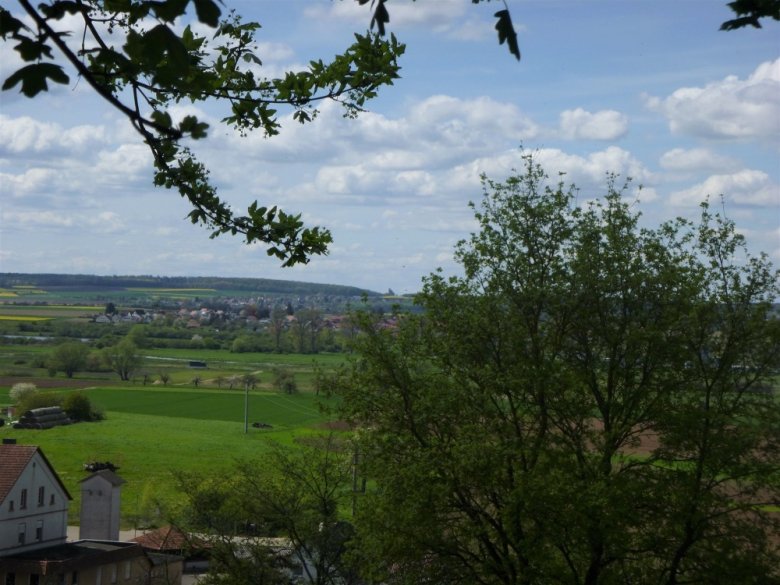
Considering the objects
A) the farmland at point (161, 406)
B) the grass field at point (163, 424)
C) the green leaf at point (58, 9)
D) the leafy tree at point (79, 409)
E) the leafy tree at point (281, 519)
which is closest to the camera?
the green leaf at point (58, 9)

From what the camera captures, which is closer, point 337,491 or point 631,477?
point 631,477

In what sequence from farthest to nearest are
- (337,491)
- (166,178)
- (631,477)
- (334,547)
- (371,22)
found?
(337,491) → (334,547) → (631,477) → (166,178) → (371,22)

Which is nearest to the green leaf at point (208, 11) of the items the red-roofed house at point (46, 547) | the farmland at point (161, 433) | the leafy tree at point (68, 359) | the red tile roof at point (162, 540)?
the red-roofed house at point (46, 547)

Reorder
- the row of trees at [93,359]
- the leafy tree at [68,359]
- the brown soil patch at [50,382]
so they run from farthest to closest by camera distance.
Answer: the row of trees at [93,359] < the leafy tree at [68,359] < the brown soil patch at [50,382]

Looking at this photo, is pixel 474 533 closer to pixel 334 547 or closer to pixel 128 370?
pixel 334 547

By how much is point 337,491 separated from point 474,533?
8357 mm

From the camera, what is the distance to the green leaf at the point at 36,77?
3992 millimetres

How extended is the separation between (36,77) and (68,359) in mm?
104281

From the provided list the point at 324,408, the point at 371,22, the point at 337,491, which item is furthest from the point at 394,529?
the point at 371,22

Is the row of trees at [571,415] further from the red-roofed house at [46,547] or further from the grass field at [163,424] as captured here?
the grass field at [163,424]

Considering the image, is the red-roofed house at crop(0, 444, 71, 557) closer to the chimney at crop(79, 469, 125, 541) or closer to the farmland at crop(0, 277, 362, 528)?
the chimney at crop(79, 469, 125, 541)

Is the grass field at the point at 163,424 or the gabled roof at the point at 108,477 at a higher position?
the gabled roof at the point at 108,477

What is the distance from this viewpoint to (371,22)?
457 cm

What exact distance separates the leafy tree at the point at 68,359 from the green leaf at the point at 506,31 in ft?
337
